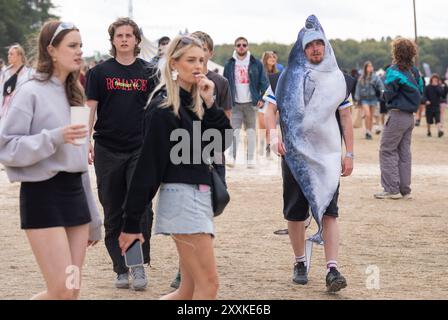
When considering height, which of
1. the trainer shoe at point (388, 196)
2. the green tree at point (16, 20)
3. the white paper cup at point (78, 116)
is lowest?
the trainer shoe at point (388, 196)

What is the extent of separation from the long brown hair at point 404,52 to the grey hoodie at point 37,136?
26.1 feet

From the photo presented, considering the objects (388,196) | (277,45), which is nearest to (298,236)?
(388,196)

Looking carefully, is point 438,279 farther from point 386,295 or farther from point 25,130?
point 25,130

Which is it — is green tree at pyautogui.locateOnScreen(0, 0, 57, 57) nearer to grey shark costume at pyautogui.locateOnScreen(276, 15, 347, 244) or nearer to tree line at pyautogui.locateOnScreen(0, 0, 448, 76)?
tree line at pyautogui.locateOnScreen(0, 0, 448, 76)

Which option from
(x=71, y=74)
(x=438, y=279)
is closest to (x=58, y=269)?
(x=71, y=74)

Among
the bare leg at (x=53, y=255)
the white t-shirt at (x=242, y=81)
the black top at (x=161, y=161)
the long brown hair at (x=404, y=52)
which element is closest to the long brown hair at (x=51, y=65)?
the black top at (x=161, y=161)

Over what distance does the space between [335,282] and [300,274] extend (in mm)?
554

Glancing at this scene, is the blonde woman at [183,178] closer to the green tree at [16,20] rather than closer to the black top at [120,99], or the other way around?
the black top at [120,99]

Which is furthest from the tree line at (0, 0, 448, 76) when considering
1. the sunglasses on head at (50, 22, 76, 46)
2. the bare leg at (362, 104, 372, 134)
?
the sunglasses on head at (50, 22, 76, 46)

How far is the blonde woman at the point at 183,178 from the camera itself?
5109mm

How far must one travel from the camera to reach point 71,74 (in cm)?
539
